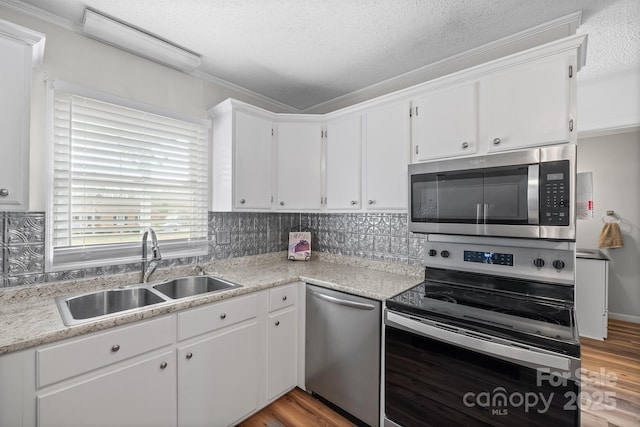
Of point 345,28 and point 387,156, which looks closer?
point 345,28

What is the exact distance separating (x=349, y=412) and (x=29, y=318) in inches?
71.0

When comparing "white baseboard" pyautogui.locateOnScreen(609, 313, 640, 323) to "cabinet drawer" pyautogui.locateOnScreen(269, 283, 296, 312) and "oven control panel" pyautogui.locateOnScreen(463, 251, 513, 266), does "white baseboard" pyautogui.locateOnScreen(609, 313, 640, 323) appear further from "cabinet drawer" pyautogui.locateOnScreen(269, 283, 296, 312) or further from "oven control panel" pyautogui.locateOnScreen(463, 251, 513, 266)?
"cabinet drawer" pyautogui.locateOnScreen(269, 283, 296, 312)

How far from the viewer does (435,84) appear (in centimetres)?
186

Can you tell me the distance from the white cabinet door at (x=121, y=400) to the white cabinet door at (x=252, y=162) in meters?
→ 1.19

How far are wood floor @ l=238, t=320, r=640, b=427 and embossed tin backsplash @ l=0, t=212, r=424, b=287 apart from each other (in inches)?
46.9

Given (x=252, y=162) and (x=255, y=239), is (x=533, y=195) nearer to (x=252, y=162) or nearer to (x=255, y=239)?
(x=252, y=162)

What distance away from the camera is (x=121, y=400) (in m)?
1.34

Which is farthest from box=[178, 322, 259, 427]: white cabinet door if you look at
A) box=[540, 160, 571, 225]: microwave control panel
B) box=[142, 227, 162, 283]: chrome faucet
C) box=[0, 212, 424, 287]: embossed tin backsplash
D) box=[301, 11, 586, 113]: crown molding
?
box=[301, 11, 586, 113]: crown molding

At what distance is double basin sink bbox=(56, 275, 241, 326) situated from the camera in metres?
1.59

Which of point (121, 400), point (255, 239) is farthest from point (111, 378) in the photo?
point (255, 239)

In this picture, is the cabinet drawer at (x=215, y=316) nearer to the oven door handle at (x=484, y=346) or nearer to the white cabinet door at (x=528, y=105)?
the oven door handle at (x=484, y=346)

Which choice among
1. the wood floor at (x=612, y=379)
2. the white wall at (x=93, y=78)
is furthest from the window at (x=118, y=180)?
the wood floor at (x=612, y=379)

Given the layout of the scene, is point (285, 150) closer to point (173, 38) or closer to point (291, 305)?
point (173, 38)

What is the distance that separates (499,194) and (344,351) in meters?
1.34
